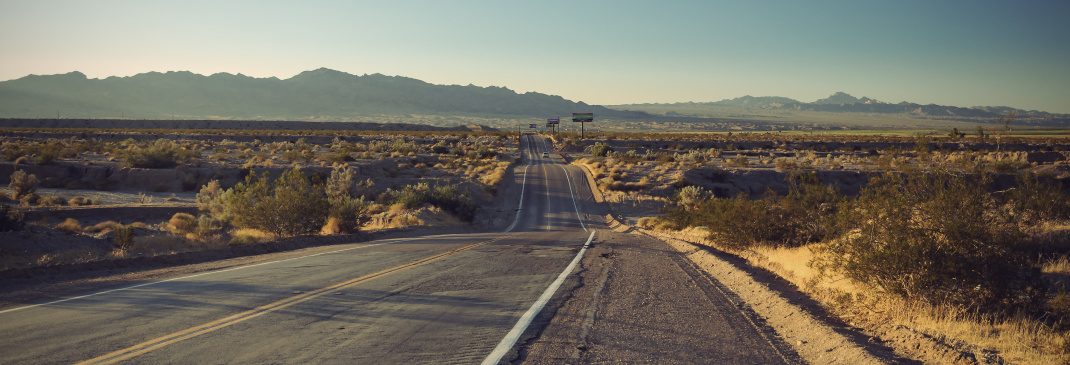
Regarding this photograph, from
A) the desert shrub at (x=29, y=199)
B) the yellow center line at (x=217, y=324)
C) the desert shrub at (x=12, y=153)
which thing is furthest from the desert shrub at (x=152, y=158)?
the yellow center line at (x=217, y=324)

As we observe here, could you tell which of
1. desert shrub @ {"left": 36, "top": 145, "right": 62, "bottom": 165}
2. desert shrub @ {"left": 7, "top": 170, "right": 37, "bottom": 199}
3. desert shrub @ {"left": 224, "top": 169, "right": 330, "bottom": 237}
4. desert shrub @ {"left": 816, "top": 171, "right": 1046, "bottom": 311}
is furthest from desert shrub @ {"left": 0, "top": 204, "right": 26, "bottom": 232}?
desert shrub @ {"left": 36, "top": 145, "right": 62, "bottom": 165}

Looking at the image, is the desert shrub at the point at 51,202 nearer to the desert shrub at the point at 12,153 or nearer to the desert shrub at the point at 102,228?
the desert shrub at the point at 102,228

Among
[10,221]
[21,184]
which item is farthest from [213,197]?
[10,221]

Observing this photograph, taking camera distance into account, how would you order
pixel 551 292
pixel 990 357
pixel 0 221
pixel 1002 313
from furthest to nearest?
1. pixel 0 221
2. pixel 551 292
3. pixel 1002 313
4. pixel 990 357

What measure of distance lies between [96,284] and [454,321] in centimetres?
740

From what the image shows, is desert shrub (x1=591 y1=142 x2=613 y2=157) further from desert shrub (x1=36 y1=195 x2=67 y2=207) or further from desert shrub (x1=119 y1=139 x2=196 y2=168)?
desert shrub (x1=36 y1=195 x2=67 y2=207)

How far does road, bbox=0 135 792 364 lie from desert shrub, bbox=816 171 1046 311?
7.83ft

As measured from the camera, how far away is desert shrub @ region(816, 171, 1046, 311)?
7.71 m

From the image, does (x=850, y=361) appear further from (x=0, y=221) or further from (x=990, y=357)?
(x=0, y=221)

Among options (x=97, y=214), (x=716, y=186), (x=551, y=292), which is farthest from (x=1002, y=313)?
(x=716, y=186)

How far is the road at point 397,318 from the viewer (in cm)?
621

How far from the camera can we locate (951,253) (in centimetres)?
788

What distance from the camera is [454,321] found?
774 centimetres

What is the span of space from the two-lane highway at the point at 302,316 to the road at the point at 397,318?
0.02m
